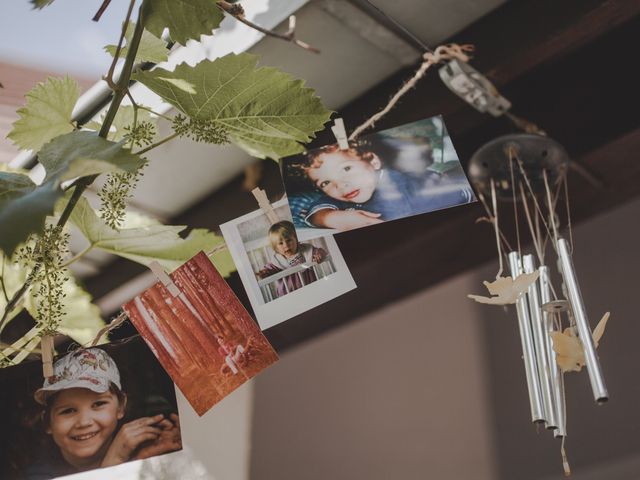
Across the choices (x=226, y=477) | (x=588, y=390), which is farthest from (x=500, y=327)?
(x=226, y=477)

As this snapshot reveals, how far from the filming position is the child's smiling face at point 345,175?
2.39ft

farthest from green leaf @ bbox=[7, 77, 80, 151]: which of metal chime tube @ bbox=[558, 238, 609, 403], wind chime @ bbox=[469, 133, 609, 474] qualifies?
metal chime tube @ bbox=[558, 238, 609, 403]

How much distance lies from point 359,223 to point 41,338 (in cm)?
30

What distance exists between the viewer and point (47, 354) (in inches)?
26.0

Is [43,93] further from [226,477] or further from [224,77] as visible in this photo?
[226,477]

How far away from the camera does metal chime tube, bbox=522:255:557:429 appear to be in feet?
2.97

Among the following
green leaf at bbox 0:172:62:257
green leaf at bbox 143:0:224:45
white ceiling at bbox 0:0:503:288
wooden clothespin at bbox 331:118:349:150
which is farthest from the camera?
white ceiling at bbox 0:0:503:288

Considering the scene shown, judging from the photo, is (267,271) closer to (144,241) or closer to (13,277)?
(144,241)

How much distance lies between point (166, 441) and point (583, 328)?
0.45 meters

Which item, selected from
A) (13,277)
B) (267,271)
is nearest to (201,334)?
(267,271)

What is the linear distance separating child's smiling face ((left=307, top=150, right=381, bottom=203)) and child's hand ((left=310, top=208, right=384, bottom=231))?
0.02 m

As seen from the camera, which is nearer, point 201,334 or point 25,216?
point 25,216

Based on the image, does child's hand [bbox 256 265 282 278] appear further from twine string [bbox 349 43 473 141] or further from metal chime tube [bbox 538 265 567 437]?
metal chime tube [bbox 538 265 567 437]

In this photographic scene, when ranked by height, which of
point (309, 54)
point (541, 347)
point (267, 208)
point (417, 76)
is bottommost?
point (541, 347)
